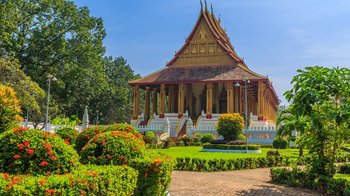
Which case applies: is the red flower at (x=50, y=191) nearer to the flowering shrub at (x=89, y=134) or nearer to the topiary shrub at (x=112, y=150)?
the topiary shrub at (x=112, y=150)

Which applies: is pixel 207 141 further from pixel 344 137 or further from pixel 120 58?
pixel 120 58

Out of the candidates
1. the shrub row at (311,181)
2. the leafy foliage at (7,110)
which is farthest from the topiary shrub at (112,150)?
the leafy foliage at (7,110)

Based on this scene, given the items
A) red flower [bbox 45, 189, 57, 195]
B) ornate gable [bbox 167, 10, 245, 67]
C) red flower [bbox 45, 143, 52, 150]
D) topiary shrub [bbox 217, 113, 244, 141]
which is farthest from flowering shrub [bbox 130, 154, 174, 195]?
ornate gable [bbox 167, 10, 245, 67]

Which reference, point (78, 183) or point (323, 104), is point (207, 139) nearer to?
point (323, 104)

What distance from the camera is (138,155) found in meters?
6.82

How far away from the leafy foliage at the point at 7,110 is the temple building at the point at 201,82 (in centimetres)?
2234

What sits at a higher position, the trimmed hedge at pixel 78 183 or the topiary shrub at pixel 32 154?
the topiary shrub at pixel 32 154

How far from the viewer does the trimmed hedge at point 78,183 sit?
4.12 m

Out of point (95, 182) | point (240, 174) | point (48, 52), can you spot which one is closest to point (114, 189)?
point (95, 182)

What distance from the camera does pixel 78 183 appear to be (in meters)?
4.61

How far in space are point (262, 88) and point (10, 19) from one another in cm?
2376

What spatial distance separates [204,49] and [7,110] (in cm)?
2867

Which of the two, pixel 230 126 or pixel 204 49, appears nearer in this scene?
pixel 230 126

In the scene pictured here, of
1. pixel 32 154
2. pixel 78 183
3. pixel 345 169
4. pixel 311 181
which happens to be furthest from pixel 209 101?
pixel 78 183
